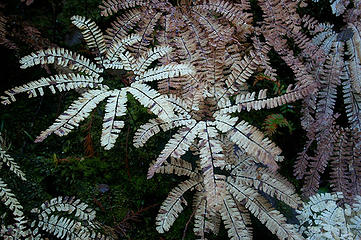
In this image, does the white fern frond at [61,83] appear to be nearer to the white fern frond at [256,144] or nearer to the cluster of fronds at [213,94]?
the cluster of fronds at [213,94]

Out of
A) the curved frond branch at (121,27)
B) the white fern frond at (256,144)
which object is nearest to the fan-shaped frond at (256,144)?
the white fern frond at (256,144)

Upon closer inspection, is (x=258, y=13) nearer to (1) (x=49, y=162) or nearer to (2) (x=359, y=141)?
(2) (x=359, y=141)

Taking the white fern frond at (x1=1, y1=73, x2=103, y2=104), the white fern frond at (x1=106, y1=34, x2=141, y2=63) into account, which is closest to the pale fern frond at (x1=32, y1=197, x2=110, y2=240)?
the white fern frond at (x1=1, y1=73, x2=103, y2=104)

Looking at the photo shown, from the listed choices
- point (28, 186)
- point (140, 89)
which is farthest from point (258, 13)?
point (28, 186)

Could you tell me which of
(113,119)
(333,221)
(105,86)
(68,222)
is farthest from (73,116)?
(333,221)

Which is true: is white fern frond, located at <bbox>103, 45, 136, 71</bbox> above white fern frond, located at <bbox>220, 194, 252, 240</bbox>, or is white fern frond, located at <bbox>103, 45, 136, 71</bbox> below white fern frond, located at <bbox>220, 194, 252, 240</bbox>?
above

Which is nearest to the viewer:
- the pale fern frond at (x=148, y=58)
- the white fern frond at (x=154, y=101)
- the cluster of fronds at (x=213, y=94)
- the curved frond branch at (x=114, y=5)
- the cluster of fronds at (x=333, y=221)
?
the white fern frond at (x=154, y=101)

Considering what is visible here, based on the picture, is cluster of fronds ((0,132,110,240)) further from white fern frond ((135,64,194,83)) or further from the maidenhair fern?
white fern frond ((135,64,194,83))
